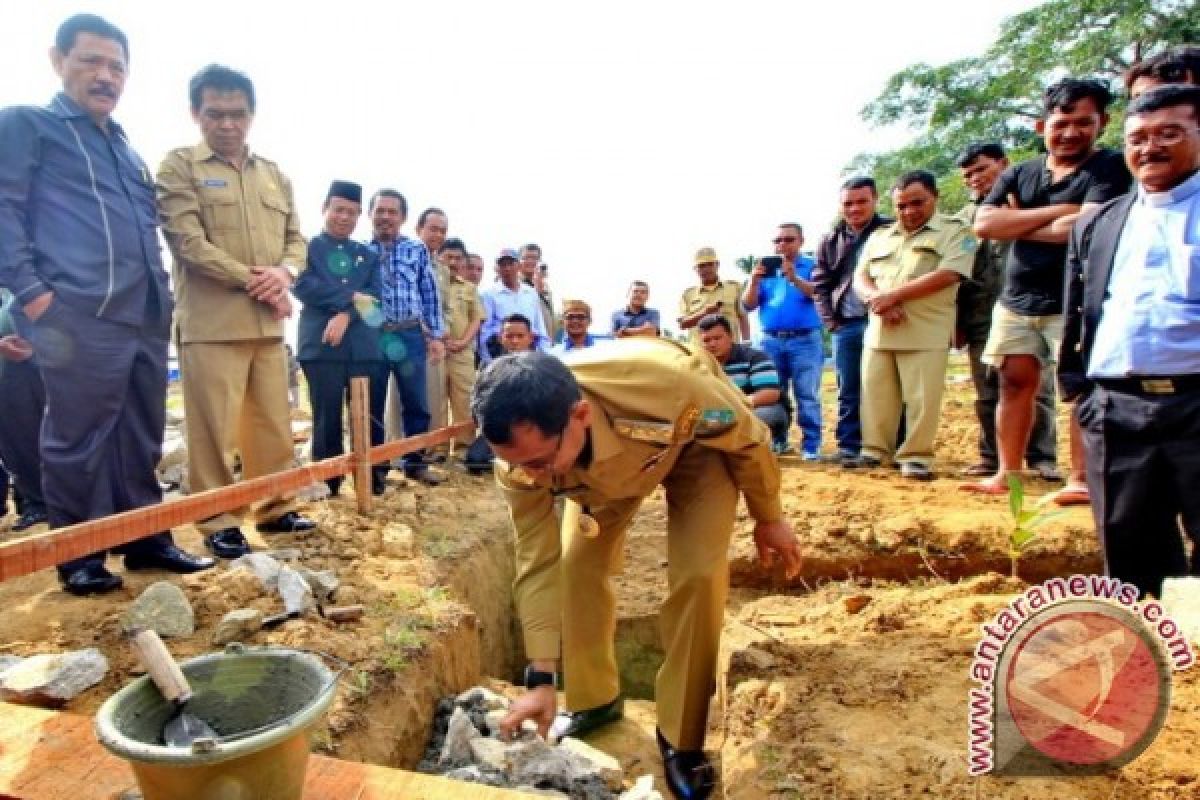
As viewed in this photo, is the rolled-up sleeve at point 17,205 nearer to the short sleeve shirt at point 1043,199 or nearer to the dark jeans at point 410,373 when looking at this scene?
the dark jeans at point 410,373

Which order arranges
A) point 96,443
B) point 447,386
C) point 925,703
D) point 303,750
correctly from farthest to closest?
1. point 447,386
2. point 96,443
3. point 925,703
4. point 303,750

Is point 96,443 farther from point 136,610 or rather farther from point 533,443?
point 533,443

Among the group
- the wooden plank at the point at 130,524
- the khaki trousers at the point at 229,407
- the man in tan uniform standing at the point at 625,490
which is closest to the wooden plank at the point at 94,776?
the man in tan uniform standing at the point at 625,490

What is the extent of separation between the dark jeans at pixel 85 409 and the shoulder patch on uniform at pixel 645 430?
2.15 meters

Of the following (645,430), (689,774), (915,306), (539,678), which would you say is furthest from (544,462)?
(915,306)

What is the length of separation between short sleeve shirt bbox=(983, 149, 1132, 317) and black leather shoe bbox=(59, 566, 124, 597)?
182 inches

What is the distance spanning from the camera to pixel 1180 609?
88.4 inches

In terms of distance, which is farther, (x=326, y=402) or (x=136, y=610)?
(x=326, y=402)

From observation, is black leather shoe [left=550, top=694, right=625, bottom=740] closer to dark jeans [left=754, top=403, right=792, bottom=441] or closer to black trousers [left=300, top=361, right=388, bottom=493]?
black trousers [left=300, top=361, right=388, bottom=493]

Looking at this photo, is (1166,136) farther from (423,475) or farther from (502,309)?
(502,309)

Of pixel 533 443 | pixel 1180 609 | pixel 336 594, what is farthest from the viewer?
pixel 336 594

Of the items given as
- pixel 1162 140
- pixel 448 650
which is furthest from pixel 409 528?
pixel 1162 140

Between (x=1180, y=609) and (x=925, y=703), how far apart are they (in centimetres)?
83

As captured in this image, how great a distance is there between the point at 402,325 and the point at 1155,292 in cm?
440
